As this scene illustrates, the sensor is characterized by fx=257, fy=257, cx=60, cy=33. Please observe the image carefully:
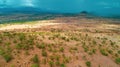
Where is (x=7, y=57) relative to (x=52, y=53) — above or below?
above

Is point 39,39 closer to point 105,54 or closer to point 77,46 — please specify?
point 77,46

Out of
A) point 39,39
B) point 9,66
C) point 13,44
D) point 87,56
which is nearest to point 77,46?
point 87,56

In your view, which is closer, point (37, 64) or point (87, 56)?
point (37, 64)

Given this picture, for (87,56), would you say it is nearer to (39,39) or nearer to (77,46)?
(77,46)

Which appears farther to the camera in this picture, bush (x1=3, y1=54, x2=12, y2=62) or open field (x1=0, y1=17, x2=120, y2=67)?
open field (x1=0, y1=17, x2=120, y2=67)

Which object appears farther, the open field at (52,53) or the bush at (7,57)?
the open field at (52,53)

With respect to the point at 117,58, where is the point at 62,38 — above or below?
above

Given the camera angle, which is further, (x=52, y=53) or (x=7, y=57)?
(x=52, y=53)

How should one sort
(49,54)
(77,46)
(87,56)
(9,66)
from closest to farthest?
(9,66) → (49,54) → (87,56) → (77,46)

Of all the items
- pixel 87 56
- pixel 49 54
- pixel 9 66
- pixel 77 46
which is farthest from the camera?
pixel 77 46
